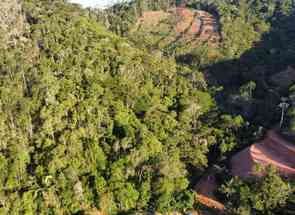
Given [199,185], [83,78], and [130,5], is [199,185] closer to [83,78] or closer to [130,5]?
[83,78]

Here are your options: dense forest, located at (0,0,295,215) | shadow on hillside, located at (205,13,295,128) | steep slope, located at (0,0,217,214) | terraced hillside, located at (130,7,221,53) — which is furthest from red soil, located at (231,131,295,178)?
terraced hillside, located at (130,7,221,53)

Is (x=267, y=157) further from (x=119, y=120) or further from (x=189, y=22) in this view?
(x=189, y=22)

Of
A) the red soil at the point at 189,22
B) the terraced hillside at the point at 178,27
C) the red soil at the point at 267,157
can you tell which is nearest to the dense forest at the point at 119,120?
the red soil at the point at 267,157

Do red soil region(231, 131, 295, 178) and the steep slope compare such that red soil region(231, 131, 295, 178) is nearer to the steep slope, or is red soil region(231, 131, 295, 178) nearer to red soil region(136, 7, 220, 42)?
the steep slope

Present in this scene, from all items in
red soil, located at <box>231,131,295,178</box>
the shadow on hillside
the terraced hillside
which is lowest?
red soil, located at <box>231,131,295,178</box>

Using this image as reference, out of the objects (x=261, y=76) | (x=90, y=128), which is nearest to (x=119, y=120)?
(x=90, y=128)

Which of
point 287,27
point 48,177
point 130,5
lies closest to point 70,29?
point 48,177
